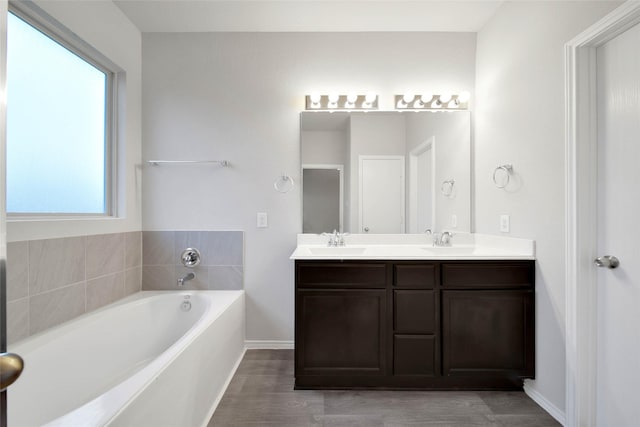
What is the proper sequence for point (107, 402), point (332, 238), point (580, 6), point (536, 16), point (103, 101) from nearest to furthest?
point (107, 402)
point (580, 6)
point (536, 16)
point (103, 101)
point (332, 238)

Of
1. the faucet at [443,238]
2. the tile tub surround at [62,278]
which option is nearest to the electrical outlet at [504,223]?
the faucet at [443,238]

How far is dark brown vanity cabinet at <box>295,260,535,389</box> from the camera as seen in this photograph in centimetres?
188

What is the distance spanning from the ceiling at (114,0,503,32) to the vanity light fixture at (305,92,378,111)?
539 mm

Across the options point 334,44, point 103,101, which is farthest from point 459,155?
point 103,101

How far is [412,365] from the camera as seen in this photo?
188 centimetres

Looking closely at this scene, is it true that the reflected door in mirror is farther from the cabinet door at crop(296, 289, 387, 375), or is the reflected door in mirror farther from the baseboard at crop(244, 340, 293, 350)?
the baseboard at crop(244, 340, 293, 350)

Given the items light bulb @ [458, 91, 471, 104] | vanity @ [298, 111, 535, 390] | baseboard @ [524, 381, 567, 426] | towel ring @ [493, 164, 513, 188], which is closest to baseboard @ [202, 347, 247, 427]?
vanity @ [298, 111, 535, 390]

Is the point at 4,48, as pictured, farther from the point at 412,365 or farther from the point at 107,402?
the point at 412,365

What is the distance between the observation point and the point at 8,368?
43 cm

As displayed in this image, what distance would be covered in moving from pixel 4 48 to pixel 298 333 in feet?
5.81

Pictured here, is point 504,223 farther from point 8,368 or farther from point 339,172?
point 8,368

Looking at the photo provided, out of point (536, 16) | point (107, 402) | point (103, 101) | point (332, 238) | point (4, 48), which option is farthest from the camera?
point (332, 238)

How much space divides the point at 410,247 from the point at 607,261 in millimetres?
1195

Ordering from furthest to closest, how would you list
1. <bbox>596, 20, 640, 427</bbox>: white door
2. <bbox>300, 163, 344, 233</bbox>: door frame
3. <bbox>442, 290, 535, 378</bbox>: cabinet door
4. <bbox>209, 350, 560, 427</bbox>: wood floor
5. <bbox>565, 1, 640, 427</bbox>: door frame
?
<bbox>300, 163, 344, 233</bbox>: door frame < <bbox>442, 290, 535, 378</bbox>: cabinet door < <bbox>209, 350, 560, 427</bbox>: wood floor < <bbox>565, 1, 640, 427</bbox>: door frame < <bbox>596, 20, 640, 427</bbox>: white door
